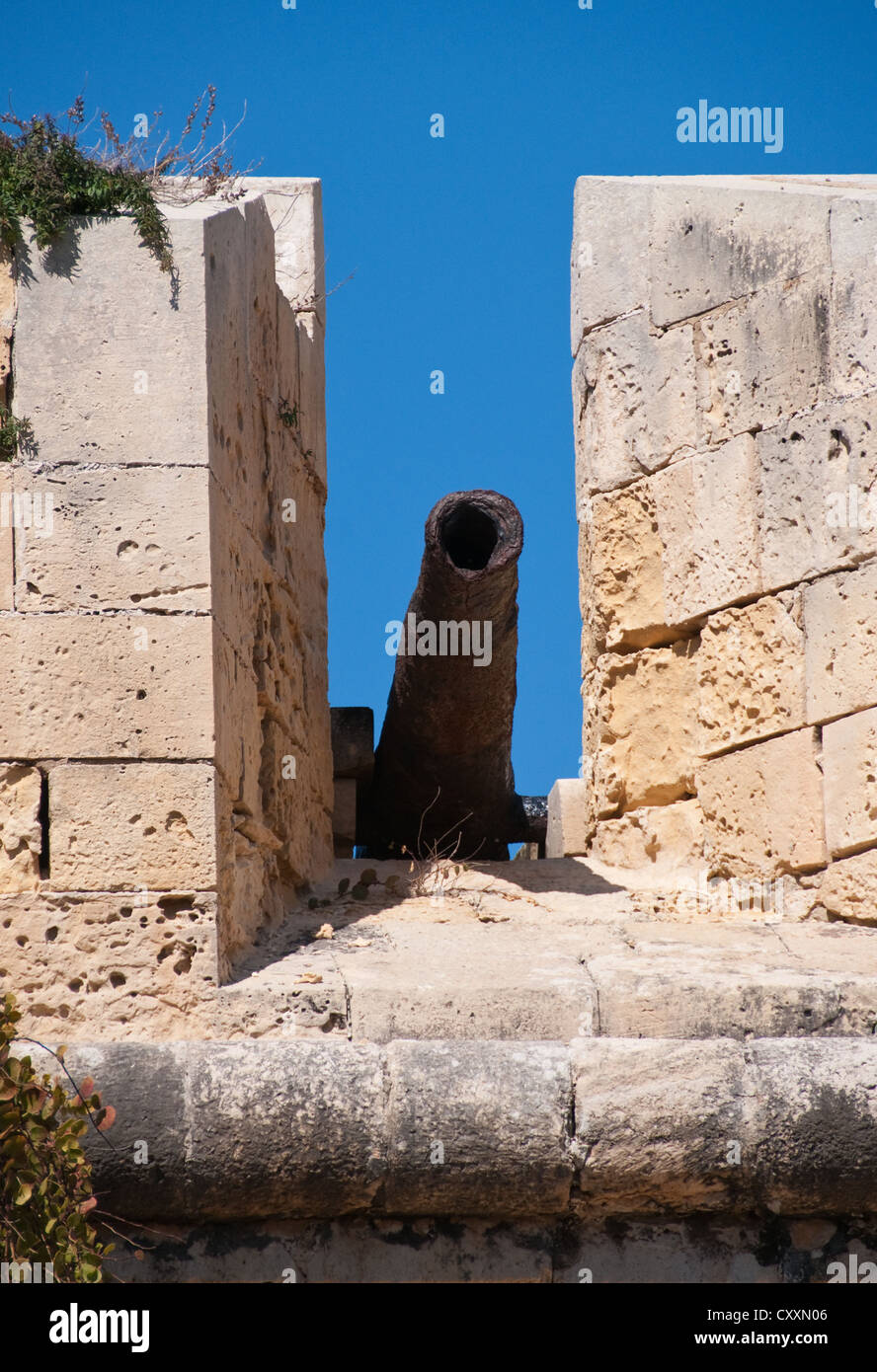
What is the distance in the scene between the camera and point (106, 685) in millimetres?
4930

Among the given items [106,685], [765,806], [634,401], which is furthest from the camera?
[634,401]

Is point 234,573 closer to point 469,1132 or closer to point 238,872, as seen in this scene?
point 238,872

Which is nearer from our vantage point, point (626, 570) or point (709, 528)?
point (709, 528)

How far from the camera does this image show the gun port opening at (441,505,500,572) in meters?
6.17

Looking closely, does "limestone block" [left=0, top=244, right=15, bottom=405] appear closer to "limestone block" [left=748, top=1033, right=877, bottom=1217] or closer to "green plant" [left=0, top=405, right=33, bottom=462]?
"green plant" [left=0, top=405, right=33, bottom=462]

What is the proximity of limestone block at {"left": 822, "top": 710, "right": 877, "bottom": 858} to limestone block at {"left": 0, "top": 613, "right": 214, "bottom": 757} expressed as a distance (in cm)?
211

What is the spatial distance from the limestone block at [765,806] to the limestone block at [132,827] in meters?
2.09

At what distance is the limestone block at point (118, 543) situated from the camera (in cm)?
497

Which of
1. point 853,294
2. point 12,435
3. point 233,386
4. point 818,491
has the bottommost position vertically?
point 818,491

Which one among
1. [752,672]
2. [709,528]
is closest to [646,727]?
[752,672]

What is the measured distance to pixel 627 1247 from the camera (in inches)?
181

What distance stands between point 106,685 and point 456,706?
233cm

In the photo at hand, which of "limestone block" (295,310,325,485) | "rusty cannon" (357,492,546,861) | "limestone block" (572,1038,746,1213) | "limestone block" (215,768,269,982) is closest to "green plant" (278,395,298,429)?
"limestone block" (295,310,325,485)
